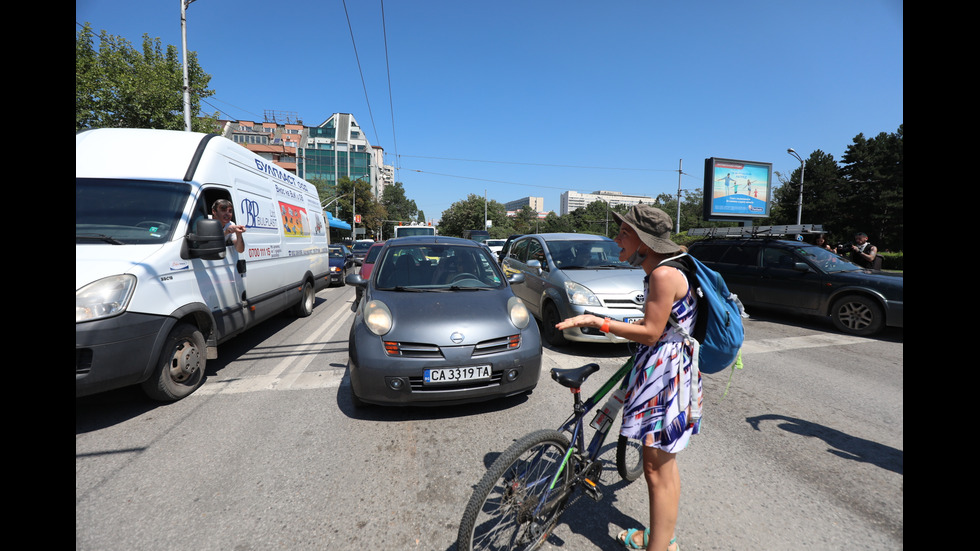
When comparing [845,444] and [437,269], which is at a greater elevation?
[437,269]

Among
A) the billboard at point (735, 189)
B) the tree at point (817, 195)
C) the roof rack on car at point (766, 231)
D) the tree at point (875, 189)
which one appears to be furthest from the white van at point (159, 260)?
the tree at point (817, 195)

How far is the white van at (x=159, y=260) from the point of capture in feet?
10.1

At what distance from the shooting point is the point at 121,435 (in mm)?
3127

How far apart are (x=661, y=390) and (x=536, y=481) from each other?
2.32 feet

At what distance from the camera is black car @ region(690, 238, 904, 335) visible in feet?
21.6

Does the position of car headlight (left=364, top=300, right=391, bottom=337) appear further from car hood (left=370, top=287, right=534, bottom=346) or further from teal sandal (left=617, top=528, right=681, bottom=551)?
teal sandal (left=617, top=528, right=681, bottom=551)

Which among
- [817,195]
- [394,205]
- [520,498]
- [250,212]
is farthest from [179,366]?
[394,205]

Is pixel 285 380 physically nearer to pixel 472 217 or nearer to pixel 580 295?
pixel 580 295

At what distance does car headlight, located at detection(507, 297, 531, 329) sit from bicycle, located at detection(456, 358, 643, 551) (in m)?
1.63

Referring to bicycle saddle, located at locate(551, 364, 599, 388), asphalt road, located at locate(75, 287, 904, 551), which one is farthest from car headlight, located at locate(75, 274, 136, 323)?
bicycle saddle, located at locate(551, 364, 599, 388)

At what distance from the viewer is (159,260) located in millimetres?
3557

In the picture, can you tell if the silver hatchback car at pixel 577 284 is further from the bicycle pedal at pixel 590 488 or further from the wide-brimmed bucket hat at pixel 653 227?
the wide-brimmed bucket hat at pixel 653 227
